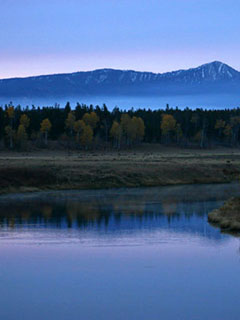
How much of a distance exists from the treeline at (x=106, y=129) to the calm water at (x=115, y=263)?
62765 mm

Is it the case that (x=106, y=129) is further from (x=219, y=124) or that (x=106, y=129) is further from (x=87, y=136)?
(x=219, y=124)

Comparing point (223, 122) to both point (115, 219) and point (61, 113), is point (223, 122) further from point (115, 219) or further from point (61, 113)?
point (115, 219)

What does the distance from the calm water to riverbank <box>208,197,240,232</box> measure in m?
0.69

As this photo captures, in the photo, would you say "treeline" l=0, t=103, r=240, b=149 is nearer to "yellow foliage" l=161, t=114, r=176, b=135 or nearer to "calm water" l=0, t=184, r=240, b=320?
"yellow foliage" l=161, t=114, r=176, b=135

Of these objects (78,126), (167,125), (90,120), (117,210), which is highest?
(90,120)

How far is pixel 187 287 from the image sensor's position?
72.4 feet

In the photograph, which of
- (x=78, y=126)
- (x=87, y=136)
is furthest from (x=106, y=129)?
(x=87, y=136)

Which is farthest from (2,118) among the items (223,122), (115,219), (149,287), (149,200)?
(149,287)

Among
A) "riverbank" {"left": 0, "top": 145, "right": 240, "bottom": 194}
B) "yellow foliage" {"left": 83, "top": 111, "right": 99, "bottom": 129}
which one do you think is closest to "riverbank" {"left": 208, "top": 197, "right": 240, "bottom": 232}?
"riverbank" {"left": 0, "top": 145, "right": 240, "bottom": 194}

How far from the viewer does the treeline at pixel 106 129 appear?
10806 centimetres

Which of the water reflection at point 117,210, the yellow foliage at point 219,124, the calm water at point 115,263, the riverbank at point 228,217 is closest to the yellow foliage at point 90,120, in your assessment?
the yellow foliage at point 219,124

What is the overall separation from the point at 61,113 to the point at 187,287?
354 feet

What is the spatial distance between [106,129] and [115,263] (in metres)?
93.5

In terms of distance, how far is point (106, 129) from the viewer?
118625 millimetres
